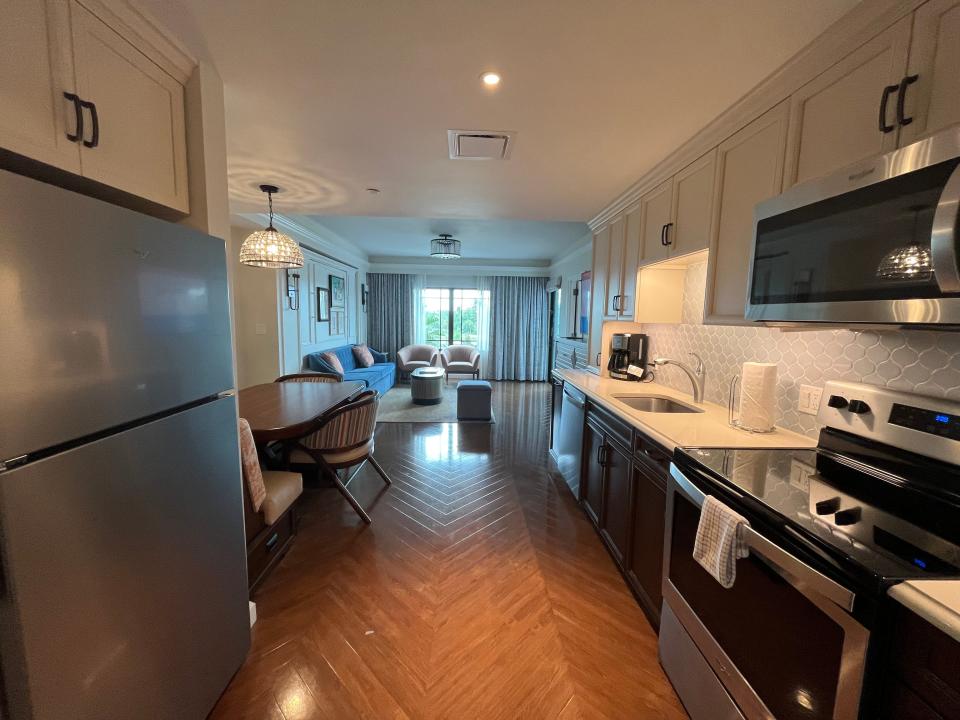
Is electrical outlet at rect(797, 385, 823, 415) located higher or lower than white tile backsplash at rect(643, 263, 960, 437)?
lower

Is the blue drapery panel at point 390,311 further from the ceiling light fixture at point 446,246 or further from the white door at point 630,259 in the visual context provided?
the white door at point 630,259

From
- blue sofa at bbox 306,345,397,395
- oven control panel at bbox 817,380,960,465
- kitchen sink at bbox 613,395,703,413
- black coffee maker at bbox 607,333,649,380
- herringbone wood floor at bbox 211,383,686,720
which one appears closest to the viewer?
oven control panel at bbox 817,380,960,465

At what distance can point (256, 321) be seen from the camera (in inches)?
179

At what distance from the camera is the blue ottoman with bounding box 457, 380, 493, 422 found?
4879 millimetres

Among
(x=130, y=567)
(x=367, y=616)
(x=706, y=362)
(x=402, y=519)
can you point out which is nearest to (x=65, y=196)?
(x=130, y=567)

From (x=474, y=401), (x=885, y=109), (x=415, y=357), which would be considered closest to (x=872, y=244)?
(x=885, y=109)

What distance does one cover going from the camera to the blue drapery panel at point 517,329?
26.3 ft

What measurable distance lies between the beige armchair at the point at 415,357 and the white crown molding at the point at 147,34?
241 inches

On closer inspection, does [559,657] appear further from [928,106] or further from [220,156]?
[220,156]

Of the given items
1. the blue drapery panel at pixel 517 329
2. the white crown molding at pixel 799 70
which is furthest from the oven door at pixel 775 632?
the blue drapery panel at pixel 517 329

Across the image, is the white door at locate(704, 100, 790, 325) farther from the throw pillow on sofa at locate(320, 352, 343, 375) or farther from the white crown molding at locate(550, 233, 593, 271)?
the throw pillow on sofa at locate(320, 352, 343, 375)

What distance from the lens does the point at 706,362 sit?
7.54 ft

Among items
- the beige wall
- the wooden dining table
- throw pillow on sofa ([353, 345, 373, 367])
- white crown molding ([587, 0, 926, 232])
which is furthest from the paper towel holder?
throw pillow on sofa ([353, 345, 373, 367])

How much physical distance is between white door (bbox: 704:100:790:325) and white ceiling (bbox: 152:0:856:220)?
0.62 feet
